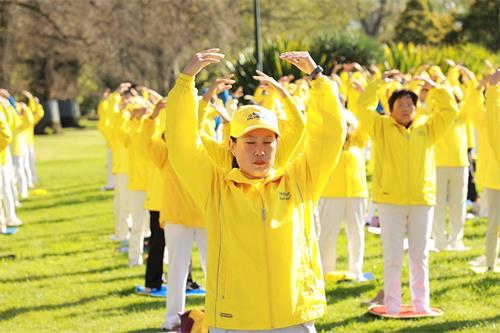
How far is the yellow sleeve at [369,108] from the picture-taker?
8.41 metres

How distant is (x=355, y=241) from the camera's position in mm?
10359

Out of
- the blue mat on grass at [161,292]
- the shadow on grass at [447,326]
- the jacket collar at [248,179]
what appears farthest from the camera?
the blue mat on grass at [161,292]

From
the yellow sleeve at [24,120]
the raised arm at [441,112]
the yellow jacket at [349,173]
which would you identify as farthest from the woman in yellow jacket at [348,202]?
the yellow sleeve at [24,120]

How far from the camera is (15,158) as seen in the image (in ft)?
64.3

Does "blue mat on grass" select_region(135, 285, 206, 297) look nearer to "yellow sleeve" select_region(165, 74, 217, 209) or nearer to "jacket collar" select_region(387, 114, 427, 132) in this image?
"jacket collar" select_region(387, 114, 427, 132)

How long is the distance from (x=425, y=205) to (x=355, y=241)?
7.22 feet

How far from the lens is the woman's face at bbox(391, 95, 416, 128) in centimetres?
828

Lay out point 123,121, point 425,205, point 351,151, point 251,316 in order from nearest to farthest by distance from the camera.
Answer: point 251,316, point 425,205, point 351,151, point 123,121

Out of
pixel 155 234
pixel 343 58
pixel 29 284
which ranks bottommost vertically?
pixel 29 284

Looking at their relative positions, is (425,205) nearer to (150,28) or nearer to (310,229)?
(310,229)

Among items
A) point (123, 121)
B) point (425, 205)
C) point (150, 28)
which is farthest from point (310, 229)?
point (150, 28)

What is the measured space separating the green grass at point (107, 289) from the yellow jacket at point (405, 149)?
1.18m

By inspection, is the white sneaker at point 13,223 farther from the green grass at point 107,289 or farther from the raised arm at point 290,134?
the raised arm at point 290,134

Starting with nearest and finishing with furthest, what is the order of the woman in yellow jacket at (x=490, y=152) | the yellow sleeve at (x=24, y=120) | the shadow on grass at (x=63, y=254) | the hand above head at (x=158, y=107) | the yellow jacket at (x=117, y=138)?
the hand above head at (x=158, y=107), the woman in yellow jacket at (x=490, y=152), the yellow jacket at (x=117, y=138), the shadow on grass at (x=63, y=254), the yellow sleeve at (x=24, y=120)
